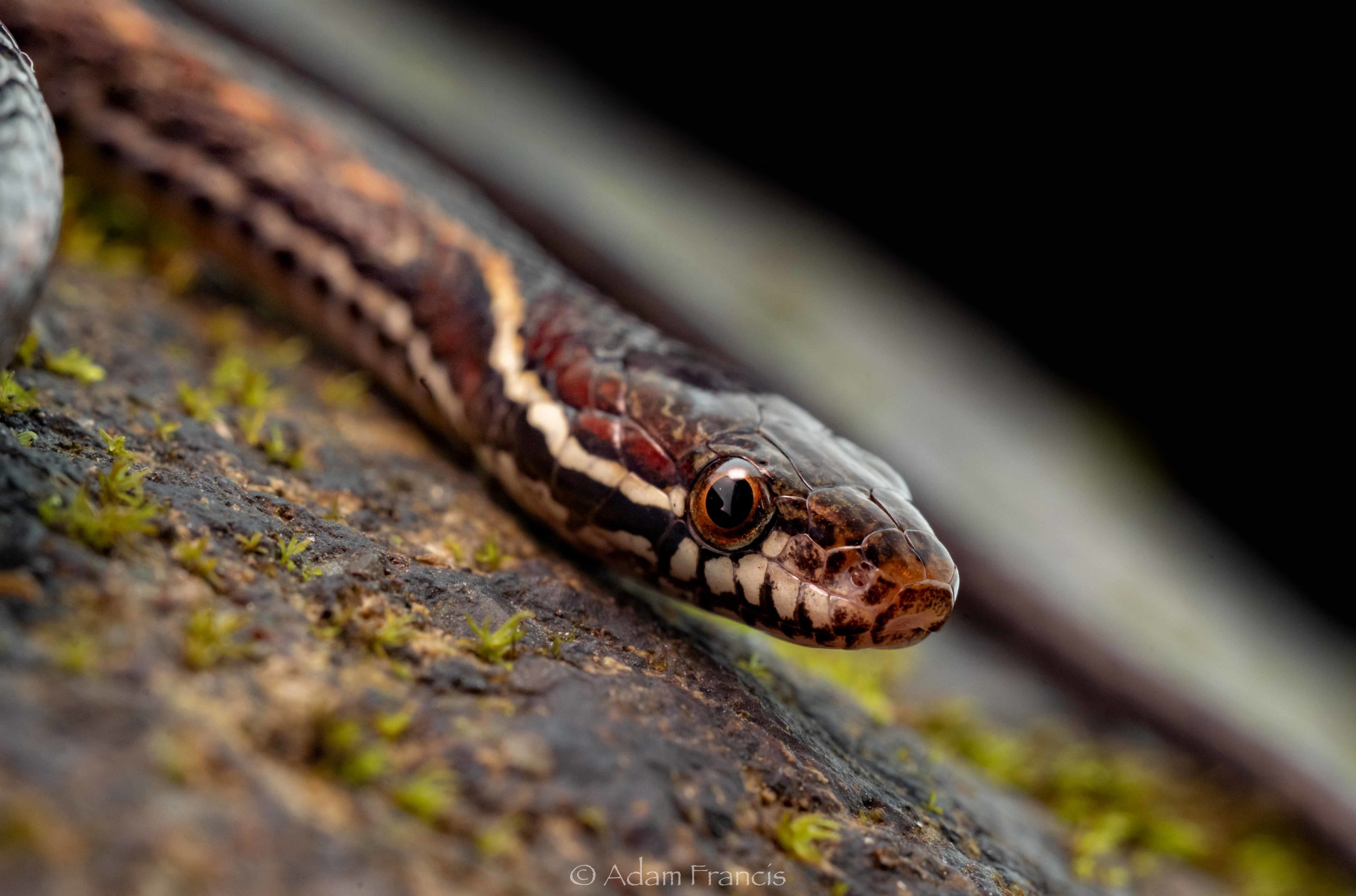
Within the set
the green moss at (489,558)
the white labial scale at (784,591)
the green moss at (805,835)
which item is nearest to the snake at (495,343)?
the white labial scale at (784,591)

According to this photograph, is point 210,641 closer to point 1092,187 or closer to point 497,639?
point 497,639

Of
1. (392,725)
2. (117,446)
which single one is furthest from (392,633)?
(117,446)

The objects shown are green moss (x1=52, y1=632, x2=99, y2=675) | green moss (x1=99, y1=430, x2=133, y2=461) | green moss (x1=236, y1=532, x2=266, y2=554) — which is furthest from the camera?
green moss (x1=99, y1=430, x2=133, y2=461)

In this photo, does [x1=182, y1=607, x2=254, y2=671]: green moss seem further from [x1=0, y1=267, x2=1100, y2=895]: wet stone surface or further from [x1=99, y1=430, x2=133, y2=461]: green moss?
[x1=99, y1=430, x2=133, y2=461]: green moss

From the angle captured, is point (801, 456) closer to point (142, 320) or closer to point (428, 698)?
point (428, 698)

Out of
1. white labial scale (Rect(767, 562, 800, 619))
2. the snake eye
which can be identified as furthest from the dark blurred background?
white labial scale (Rect(767, 562, 800, 619))

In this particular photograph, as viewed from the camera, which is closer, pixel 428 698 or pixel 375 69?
pixel 428 698

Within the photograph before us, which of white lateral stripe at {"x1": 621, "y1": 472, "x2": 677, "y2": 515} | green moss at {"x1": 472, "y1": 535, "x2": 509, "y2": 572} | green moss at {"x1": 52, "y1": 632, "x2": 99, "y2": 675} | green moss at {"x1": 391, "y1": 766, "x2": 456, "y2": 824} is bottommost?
green moss at {"x1": 52, "y1": 632, "x2": 99, "y2": 675}

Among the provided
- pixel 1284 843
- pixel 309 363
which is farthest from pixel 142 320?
pixel 1284 843
